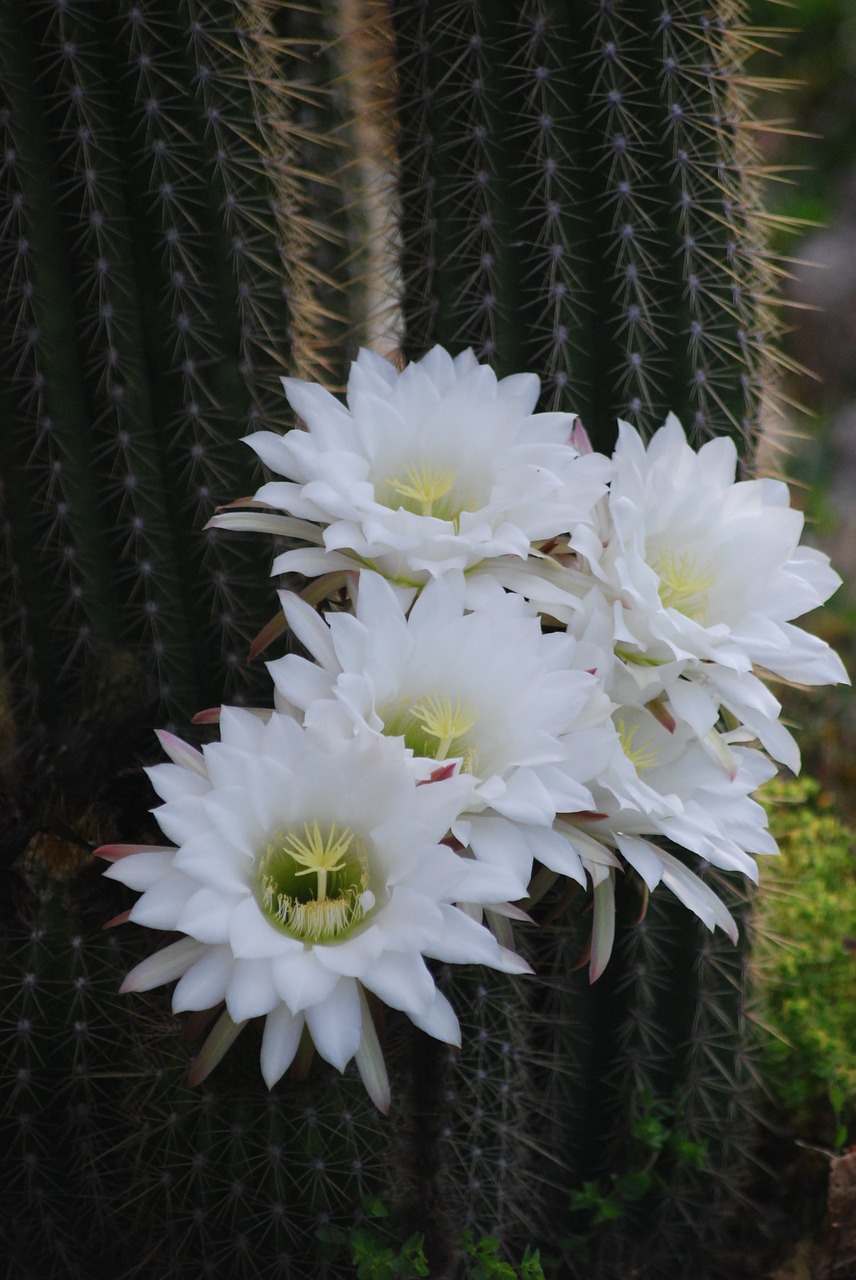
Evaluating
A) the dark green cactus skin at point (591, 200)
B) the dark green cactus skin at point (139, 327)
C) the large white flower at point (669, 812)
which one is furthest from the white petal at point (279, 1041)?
the dark green cactus skin at point (591, 200)

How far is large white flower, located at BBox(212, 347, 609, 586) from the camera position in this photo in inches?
37.5

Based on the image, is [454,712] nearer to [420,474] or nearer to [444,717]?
[444,717]

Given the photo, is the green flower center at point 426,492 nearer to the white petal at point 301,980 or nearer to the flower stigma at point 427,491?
the flower stigma at point 427,491

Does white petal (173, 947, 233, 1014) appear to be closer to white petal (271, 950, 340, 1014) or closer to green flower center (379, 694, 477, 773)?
white petal (271, 950, 340, 1014)

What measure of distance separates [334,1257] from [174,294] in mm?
993

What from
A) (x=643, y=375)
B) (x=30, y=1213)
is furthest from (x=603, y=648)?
(x=30, y=1213)

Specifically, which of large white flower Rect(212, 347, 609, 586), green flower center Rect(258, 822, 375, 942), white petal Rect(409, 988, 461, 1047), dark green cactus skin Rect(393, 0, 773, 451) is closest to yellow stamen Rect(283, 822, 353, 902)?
green flower center Rect(258, 822, 375, 942)

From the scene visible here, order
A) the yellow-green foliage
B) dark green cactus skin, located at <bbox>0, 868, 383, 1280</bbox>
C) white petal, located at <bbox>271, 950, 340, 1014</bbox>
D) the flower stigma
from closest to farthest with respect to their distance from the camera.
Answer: white petal, located at <bbox>271, 950, 340, 1014</bbox>
the flower stigma
dark green cactus skin, located at <bbox>0, 868, 383, 1280</bbox>
the yellow-green foliage

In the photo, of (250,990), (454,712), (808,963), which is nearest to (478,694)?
(454,712)

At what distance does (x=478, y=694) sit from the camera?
0.93m

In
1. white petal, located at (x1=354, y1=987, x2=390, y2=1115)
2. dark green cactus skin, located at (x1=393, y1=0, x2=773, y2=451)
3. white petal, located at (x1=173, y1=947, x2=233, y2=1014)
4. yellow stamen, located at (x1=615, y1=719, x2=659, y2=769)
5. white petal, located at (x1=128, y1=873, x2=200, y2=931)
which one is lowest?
white petal, located at (x1=354, y1=987, x2=390, y2=1115)

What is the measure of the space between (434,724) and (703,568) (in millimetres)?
296

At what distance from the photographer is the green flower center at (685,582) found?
3.43ft

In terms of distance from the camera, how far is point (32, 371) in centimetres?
133
